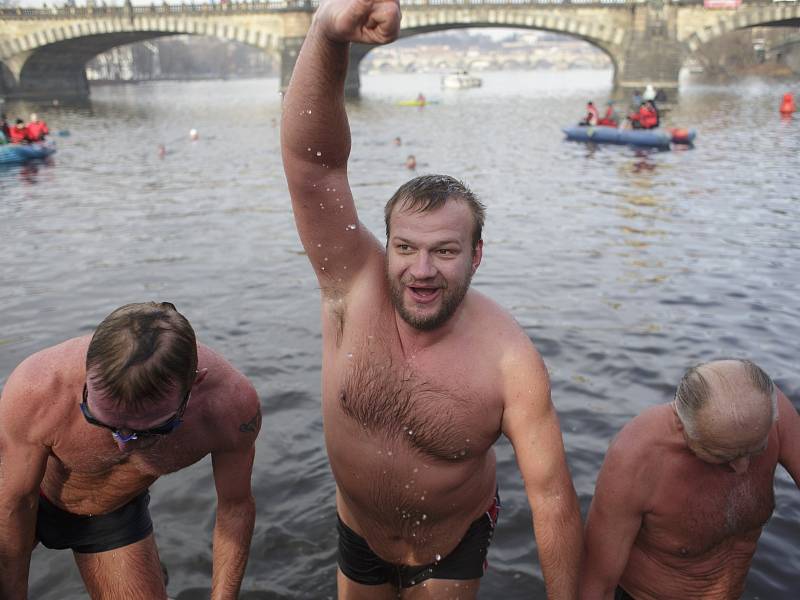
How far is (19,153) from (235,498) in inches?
954

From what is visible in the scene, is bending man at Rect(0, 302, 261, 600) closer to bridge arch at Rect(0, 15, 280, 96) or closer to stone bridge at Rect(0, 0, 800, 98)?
stone bridge at Rect(0, 0, 800, 98)

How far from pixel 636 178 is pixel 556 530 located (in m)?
18.9

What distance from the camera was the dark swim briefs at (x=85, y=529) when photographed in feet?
11.3

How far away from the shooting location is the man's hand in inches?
87.5

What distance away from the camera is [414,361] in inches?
113

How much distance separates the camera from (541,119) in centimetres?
4138

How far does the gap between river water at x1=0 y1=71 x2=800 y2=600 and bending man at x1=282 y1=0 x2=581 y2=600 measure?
197cm

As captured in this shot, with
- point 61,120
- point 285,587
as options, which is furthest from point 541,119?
point 285,587

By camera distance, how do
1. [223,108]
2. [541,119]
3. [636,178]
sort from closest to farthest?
[636,178] → [541,119] → [223,108]

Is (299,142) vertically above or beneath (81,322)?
above

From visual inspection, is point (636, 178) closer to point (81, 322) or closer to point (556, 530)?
point (81, 322)

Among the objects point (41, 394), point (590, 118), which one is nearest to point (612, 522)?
point (41, 394)

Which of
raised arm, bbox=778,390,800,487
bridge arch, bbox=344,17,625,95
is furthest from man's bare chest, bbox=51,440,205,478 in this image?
bridge arch, bbox=344,17,625,95

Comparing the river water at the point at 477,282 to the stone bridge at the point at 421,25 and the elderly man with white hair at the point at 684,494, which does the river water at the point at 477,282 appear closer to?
the elderly man with white hair at the point at 684,494
